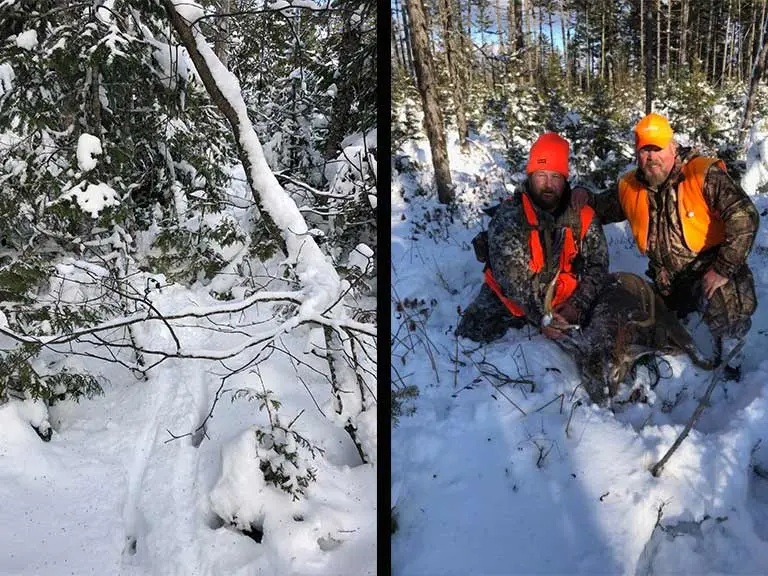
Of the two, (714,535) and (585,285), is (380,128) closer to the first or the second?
(585,285)

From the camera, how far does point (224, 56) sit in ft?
5.76

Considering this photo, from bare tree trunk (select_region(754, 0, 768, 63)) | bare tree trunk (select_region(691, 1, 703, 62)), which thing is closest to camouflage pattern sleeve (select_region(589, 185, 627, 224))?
bare tree trunk (select_region(691, 1, 703, 62))

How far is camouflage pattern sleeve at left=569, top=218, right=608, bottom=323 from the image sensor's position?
1.30 metres

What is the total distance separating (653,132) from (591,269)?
0.34m

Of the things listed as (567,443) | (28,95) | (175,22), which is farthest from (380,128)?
(28,95)

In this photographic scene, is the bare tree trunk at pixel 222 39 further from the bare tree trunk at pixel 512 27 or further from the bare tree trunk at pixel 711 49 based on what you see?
the bare tree trunk at pixel 711 49

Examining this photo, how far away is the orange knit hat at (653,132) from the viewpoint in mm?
1212

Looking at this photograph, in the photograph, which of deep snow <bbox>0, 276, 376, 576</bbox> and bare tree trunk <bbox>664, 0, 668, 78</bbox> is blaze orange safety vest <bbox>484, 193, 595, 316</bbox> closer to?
bare tree trunk <bbox>664, 0, 668, 78</bbox>

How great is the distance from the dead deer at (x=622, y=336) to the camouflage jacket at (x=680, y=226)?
6 cm

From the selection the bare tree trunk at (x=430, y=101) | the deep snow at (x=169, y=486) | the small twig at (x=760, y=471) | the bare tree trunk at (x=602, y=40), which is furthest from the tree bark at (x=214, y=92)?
the small twig at (x=760, y=471)

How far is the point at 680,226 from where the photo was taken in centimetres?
123

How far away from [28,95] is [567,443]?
1909 millimetres

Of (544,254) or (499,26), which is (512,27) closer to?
(499,26)

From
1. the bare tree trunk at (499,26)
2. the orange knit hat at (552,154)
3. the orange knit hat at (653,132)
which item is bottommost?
the orange knit hat at (552,154)
